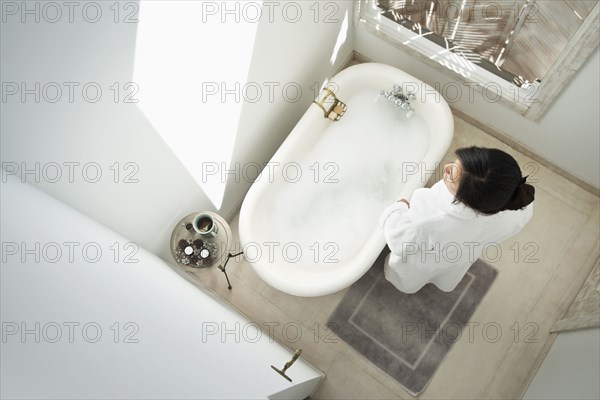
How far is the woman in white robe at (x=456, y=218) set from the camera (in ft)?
5.06

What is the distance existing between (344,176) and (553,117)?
110 cm

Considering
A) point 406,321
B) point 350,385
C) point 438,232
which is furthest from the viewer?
point 406,321

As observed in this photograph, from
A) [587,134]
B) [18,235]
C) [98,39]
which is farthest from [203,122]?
[587,134]

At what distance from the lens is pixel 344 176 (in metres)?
2.74

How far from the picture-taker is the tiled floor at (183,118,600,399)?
2.53 m

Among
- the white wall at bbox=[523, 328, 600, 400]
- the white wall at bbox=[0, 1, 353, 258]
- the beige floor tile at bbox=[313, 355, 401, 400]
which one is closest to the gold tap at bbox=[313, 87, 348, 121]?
the white wall at bbox=[0, 1, 353, 258]

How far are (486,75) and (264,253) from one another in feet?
4.75

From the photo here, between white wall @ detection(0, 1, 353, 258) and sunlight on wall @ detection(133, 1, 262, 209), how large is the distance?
3 cm

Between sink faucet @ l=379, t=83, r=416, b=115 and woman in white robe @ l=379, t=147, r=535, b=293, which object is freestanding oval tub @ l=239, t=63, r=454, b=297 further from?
woman in white robe @ l=379, t=147, r=535, b=293

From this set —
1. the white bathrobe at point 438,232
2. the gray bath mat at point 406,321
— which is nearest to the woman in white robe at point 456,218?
the white bathrobe at point 438,232

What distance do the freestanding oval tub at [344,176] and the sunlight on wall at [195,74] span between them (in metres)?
0.38

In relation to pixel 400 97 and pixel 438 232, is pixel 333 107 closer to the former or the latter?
pixel 400 97

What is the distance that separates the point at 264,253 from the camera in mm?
2398

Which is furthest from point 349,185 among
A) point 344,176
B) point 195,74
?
point 195,74
